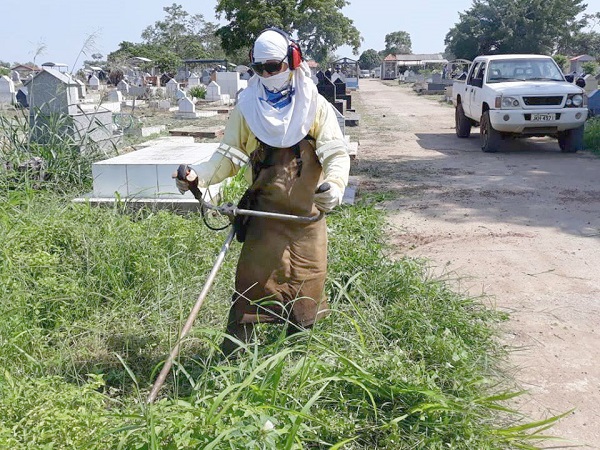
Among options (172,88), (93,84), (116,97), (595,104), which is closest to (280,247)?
(595,104)

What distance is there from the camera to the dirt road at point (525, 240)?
3611 mm

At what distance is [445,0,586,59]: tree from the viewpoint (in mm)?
52969

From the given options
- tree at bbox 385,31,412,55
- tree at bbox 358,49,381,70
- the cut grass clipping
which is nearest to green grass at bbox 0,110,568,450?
the cut grass clipping

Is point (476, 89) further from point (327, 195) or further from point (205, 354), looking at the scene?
point (327, 195)

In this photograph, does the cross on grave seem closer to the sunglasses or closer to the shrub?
the shrub

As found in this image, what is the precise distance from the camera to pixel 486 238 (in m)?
6.20

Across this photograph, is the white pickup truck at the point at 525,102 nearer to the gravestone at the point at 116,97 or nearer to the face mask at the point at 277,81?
the face mask at the point at 277,81

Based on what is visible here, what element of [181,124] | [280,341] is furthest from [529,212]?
[181,124]

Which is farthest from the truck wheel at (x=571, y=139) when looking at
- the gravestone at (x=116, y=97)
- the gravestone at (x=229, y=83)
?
the gravestone at (x=229, y=83)

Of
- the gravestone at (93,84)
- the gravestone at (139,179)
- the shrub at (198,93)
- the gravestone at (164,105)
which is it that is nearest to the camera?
the gravestone at (139,179)

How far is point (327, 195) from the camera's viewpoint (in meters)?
2.90

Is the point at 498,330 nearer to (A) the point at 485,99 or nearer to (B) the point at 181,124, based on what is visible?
(A) the point at 485,99

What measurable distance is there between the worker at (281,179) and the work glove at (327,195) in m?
0.08

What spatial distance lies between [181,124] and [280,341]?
13764 millimetres
